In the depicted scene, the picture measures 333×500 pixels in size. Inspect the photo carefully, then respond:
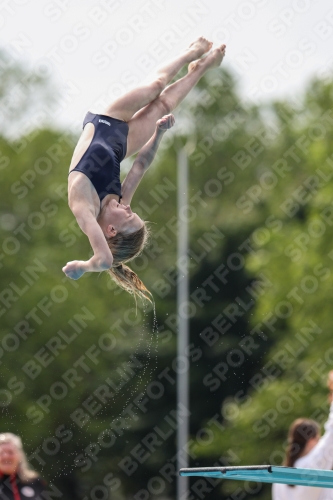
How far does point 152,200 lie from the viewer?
27.5 m

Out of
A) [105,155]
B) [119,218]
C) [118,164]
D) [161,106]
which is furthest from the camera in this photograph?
[161,106]

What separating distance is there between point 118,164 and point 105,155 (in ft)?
0.55

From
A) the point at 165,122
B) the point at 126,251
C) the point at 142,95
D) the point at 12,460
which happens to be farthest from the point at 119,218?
the point at 12,460

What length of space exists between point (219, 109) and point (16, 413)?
13.7 metres

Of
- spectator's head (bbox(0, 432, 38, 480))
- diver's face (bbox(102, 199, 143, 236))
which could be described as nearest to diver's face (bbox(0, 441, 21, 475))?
spectator's head (bbox(0, 432, 38, 480))

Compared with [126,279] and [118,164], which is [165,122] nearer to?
[118,164]

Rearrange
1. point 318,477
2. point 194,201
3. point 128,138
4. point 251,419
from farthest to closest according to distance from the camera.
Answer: point 194,201, point 251,419, point 128,138, point 318,477

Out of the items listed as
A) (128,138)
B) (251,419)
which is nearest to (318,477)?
(128,138)

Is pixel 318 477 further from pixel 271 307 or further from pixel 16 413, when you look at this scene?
pixel 16 413

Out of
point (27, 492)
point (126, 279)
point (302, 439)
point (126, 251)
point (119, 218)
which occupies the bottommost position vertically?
point (302, 439)

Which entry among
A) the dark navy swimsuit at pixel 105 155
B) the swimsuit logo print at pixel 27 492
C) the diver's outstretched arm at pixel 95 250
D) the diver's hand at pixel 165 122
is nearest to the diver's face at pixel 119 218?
the dark navy swimsuit at pixel 105 155

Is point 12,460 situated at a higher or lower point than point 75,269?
lower

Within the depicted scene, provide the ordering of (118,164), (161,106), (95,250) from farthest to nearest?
(161,106) → (118,164) → (95,250)

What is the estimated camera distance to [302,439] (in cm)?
684
